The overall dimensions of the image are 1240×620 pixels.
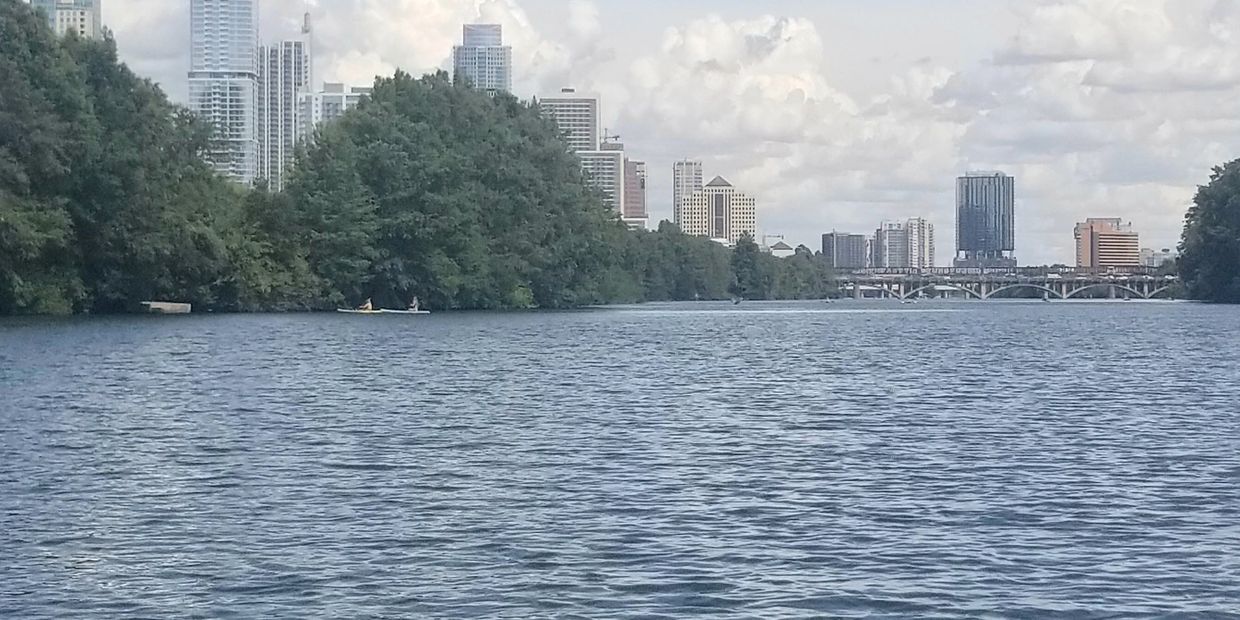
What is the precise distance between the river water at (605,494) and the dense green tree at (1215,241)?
10863cm

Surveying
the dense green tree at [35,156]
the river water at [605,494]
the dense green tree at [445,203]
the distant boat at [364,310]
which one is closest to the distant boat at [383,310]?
the distant boat at [364,310]

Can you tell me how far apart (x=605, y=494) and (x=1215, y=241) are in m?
146

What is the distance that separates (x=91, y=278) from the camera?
98.6 m

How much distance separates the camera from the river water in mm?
20797

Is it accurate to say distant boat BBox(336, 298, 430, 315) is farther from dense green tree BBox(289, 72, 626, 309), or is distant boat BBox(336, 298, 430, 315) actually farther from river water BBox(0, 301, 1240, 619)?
river water BBox(0, 301, 1240, 619)

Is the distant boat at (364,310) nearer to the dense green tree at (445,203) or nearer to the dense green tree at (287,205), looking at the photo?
the dense green tree at (287,205)

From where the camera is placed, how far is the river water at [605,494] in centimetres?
2080

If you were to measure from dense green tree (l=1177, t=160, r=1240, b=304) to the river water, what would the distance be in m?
109

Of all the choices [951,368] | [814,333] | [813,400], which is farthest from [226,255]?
[813,400]

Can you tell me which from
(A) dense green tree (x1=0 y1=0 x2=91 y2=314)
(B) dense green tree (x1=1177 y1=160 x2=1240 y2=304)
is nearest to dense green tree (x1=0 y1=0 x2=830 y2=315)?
(A) dense green tree (x1=0 y1=0 x2=91 y2=314)

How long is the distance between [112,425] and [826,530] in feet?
60.2

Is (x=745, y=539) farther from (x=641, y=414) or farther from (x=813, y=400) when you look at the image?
(x=813, y=400)

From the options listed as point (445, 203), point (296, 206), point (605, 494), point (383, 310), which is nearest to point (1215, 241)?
point (445, 203)

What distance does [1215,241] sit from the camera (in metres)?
165
